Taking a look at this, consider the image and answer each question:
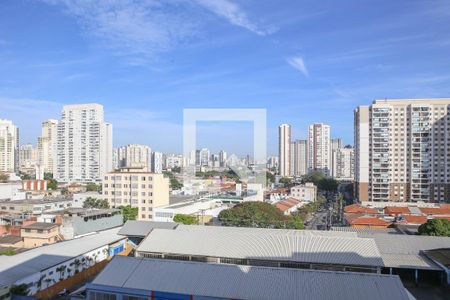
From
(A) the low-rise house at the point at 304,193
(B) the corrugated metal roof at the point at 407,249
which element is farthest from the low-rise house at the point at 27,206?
(A) the low-rise house at the point at 304,193

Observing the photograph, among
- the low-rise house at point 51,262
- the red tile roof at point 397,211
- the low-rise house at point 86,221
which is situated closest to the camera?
the low-rise house at point 51,262

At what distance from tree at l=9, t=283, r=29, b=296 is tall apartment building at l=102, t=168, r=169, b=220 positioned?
8843 millimetres

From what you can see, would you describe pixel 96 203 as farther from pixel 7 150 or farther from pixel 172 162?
pixel 172 162

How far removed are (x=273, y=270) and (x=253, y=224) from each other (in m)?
6.83

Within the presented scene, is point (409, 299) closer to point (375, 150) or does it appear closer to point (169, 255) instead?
point (169, 255)

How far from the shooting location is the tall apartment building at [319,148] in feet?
135

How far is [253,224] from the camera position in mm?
12289

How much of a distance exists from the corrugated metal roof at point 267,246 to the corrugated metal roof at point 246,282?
4.46 ft

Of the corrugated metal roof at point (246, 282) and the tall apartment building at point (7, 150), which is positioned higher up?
the tall apartment building at point (7, 150)

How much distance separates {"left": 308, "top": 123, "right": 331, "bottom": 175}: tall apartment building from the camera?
41.1 meters

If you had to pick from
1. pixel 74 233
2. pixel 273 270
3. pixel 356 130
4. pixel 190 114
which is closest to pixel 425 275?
pixel 273 270

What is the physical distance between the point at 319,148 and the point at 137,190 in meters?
30.5

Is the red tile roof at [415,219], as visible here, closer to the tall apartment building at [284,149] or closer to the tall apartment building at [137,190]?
the tall apartment building at [137,190]

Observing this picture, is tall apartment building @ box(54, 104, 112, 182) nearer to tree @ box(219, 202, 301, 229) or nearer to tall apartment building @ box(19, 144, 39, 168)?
tall apartment building @ box(19, 144, 39, 168)
